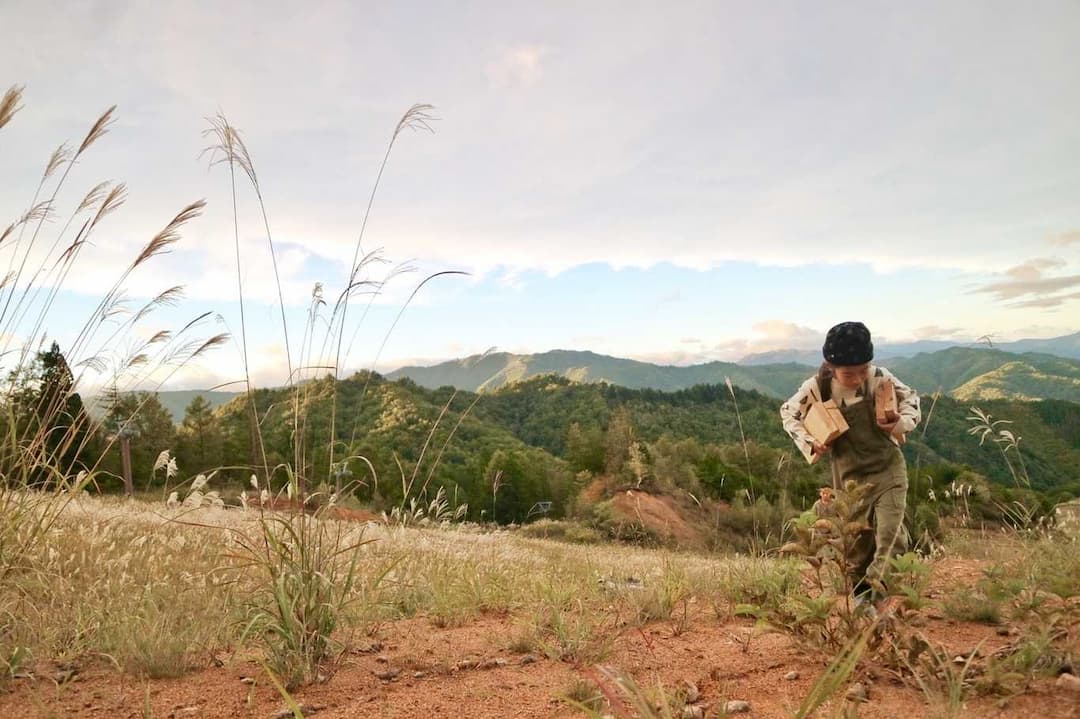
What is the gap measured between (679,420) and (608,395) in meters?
10.3

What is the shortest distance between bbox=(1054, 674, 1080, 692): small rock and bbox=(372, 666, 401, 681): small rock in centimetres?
247

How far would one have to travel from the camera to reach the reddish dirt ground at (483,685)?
7.62 ft

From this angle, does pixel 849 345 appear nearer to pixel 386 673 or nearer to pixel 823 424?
pixel 823 424

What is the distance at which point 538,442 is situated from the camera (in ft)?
255

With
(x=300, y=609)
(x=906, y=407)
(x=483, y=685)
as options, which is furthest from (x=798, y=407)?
(x=300, y=609)

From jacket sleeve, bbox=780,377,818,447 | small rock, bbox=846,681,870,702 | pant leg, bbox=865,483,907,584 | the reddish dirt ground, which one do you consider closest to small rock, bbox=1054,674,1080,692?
the reddish dirt ground

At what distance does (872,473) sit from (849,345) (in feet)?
2.72

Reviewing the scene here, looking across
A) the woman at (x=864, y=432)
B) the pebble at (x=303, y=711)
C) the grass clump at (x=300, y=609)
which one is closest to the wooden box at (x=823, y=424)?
the woman at (x=864, y=432)

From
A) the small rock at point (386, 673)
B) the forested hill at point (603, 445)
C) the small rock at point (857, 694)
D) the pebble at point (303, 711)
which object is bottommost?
the forested hill at point (603, 445)

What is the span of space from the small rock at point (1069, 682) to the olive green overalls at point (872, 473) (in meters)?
1.70

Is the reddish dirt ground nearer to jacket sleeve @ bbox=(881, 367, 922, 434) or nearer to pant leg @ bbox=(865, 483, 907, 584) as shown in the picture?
pant leg @ bbox=(865, 483, 907, 584)

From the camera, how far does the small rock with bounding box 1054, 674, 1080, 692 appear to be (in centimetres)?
228

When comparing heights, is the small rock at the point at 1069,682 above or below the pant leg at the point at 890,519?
below

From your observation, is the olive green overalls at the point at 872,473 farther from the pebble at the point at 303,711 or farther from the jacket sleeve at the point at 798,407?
the pebble at the point at 303,711
